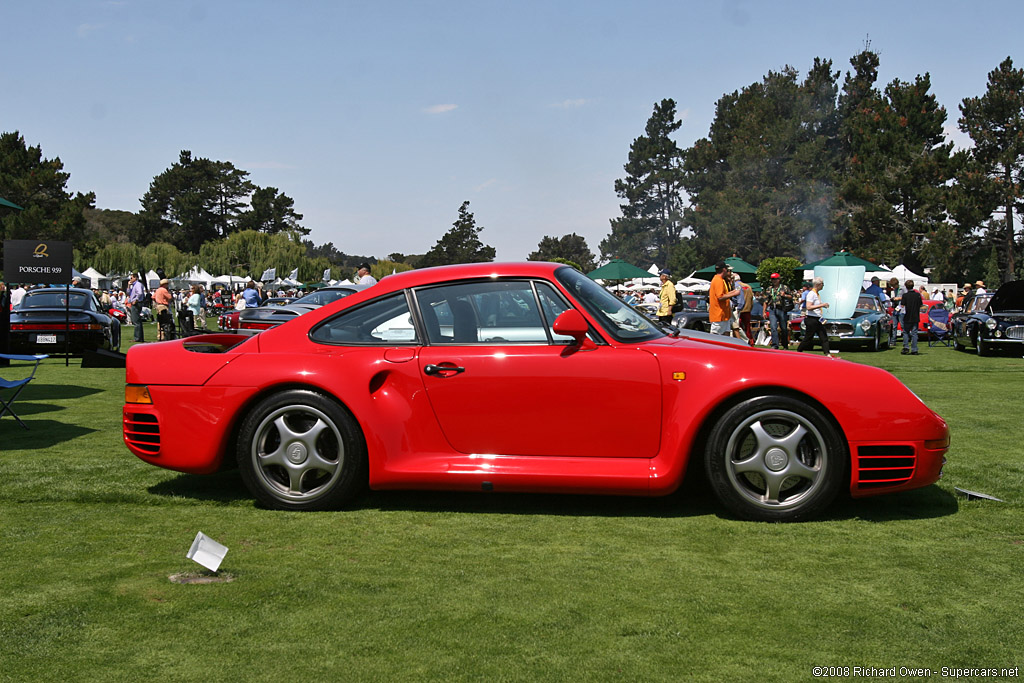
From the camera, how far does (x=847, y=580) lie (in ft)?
12.7

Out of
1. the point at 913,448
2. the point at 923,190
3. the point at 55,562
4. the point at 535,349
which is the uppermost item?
the point at 923,190

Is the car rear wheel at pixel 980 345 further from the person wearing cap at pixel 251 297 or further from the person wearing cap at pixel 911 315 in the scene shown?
the person wearing cap at pixel 251 297

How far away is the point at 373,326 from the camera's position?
17.3 feet

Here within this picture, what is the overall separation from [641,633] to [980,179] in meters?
70.3

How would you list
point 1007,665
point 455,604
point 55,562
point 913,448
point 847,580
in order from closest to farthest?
point 1007,665
point 455,604
point 847,580
point 55,562
point 913,448

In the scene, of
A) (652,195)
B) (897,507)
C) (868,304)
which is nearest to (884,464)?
(897,507)

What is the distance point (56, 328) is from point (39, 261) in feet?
4.96

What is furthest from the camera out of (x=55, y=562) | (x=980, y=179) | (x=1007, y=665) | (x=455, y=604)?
(x=980, y=179)

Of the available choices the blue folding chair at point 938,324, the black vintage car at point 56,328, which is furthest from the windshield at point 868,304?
the black vintage car at point 56,328

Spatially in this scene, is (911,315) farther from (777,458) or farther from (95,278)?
(95,278)

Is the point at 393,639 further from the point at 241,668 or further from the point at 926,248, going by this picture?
the point at 926,248

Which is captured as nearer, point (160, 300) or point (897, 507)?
point (897, 507)

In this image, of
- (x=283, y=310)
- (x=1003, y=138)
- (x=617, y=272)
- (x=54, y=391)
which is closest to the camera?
(x=54, y=391)

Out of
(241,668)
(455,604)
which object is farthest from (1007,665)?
(241,668)
